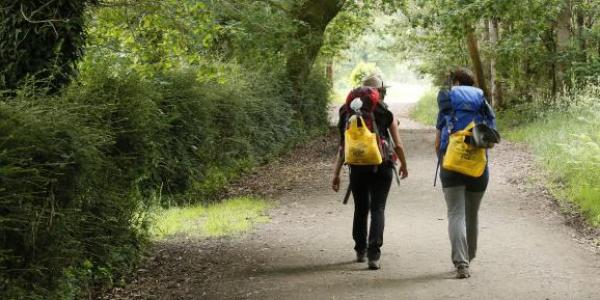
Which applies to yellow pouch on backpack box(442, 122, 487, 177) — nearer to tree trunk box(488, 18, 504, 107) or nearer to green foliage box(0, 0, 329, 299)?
green foliage box(0, 0, 329, 299)

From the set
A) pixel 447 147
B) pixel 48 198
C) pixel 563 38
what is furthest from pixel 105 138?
pixel 563 38

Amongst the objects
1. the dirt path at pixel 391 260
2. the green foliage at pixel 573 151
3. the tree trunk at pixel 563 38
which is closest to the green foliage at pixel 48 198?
the dirt path at pixel 391 260

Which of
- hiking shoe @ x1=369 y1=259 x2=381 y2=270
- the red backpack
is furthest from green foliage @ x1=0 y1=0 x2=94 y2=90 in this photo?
hiking shoe @ x1=369 y1=259 x2=381 y2=270

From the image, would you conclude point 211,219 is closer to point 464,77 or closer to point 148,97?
point 148,97

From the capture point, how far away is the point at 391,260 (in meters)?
8.59

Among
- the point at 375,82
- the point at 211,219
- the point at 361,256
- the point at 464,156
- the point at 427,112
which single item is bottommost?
the point at 427,112

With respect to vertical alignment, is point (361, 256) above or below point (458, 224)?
below

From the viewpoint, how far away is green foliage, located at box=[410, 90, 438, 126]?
120 ft

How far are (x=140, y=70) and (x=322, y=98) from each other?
17332 mm

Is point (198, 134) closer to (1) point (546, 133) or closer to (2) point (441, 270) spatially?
(2) point (441, 270)

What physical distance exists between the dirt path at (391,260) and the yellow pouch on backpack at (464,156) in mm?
1108

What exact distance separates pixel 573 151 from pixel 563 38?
1172cm

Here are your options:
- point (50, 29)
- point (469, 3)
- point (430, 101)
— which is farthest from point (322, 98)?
point (50, 29)

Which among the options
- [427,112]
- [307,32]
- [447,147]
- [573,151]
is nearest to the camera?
[447,147]
